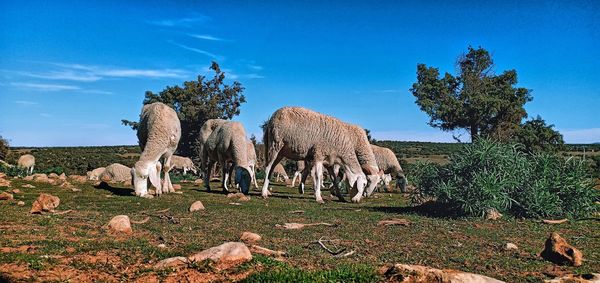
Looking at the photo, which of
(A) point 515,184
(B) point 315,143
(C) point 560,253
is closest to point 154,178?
(B) point 315,143

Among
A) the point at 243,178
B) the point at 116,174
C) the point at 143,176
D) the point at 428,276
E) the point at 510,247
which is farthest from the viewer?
the point at 116,174

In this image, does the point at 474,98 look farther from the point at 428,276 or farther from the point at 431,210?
the point at 428,276

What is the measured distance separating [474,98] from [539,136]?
23.7 feet

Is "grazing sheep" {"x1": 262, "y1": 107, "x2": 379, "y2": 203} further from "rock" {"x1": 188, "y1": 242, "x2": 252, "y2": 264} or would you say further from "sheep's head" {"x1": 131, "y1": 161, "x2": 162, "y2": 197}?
"rock" {"x1": 188, "y1": 242, "x2": 252, "y2": 264}

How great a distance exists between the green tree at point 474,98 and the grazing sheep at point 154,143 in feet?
90.5

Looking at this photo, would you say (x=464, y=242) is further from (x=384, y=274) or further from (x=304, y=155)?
(x=304, y=155)

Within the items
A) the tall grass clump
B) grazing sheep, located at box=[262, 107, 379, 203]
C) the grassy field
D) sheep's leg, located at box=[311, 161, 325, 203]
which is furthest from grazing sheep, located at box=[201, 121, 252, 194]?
the tall grass clump

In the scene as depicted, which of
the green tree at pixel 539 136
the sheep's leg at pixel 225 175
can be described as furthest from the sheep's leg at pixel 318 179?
the green tree at pixel 539 136

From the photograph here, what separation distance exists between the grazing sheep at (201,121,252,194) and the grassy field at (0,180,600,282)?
18.8 ft

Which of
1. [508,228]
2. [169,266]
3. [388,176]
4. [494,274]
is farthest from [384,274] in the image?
[388,176]

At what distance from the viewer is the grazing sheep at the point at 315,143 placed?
63.6 feet

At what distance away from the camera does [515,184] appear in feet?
44.0

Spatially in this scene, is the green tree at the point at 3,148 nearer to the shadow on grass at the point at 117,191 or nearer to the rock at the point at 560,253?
the shadow on grass at the point at 117,191

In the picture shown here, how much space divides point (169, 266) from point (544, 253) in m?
5.73
